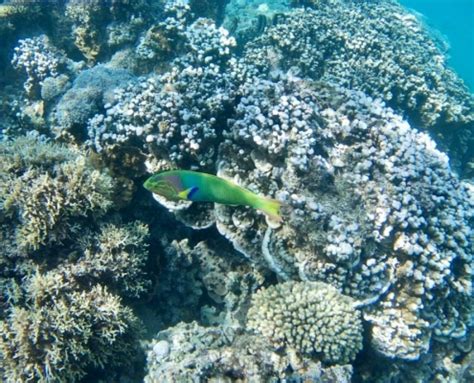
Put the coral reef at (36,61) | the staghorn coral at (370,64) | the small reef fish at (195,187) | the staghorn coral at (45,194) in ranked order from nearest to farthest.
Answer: the small reef fish at (195,187) < the staghorn coral at (45,194) < the coral reef at (36,61) < the staghorn coral at (370,64)

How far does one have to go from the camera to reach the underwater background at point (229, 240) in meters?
3.42

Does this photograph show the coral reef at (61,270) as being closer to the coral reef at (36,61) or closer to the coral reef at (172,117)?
the coral reef at (172,117)

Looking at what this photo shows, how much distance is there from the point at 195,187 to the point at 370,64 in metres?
5.95

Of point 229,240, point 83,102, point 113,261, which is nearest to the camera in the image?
point 113,261

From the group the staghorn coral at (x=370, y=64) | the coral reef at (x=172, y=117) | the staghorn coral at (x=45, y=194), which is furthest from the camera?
the staghorn coral at (x=370, y=64)

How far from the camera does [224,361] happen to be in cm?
326

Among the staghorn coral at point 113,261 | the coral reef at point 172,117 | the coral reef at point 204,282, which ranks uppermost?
the coral reef at point 172,117

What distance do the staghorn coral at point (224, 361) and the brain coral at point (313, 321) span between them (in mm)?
126

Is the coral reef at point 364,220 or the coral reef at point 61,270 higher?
the coral reef at point 364,220

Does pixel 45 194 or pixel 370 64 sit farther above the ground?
pixel 370 64

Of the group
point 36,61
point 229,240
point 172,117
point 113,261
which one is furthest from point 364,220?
point 36,61

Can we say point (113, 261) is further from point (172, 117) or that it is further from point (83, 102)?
point (83, 102)

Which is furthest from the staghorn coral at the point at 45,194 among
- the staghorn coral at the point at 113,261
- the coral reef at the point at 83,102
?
the coral reef at the point at 83,102

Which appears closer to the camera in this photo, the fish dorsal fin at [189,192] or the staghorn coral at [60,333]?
the fish dorsal fin at [189,192]
